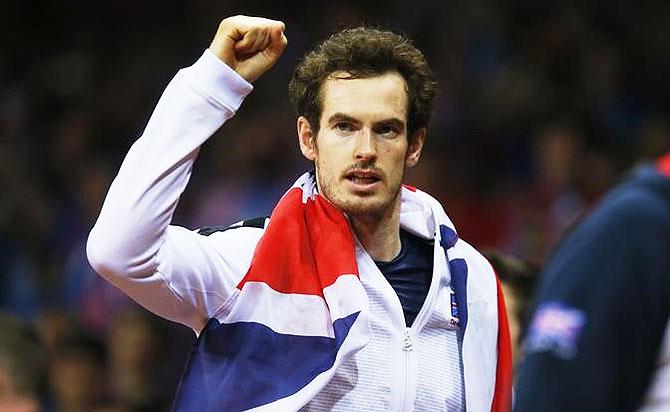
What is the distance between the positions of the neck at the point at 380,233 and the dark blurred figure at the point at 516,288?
0.74 m

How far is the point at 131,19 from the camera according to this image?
36.0 ft

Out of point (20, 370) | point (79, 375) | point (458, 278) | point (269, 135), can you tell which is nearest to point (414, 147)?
point (458, 278)

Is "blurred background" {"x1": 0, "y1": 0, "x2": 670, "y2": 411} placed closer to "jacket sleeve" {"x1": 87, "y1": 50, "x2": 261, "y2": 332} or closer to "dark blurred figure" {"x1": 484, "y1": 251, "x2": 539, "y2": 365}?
"dark blurred figure" {"x1": 484, "y1": 251, "x2": 539, "y2": 365}

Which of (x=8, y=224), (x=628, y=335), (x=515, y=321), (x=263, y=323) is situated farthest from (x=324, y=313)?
(x=8, y=224)

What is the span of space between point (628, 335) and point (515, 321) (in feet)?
7.86

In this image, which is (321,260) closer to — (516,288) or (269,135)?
(516,288)

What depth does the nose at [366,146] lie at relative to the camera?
12.4ft

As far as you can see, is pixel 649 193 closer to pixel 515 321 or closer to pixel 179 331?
pixel 515 321

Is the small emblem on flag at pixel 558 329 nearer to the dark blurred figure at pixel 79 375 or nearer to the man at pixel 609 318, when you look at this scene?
the man at pixel 609 318

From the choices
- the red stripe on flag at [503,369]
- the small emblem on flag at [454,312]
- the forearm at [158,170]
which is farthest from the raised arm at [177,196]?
the red stripe on flag at [503,369]

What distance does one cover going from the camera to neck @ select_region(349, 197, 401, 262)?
12.9ft

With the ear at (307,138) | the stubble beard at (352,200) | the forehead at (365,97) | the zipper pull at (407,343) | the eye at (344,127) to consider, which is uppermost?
the forehead at (365,97)

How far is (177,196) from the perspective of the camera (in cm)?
343

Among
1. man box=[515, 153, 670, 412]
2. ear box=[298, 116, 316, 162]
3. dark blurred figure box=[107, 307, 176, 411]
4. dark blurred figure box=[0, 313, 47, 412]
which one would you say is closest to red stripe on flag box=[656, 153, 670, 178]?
man box=[515, 153, 670, 412]
